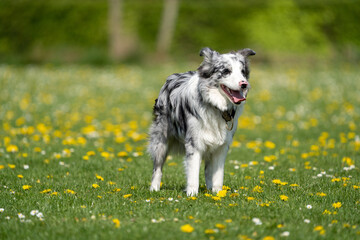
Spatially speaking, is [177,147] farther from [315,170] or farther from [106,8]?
Answer: [106,8]

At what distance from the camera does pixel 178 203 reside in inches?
204

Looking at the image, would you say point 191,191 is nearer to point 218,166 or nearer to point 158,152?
point 218,166

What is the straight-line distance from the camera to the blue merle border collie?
5.27 metres

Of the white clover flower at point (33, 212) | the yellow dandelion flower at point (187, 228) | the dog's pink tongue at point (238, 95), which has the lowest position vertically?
the white clover flower at point (33, 212)

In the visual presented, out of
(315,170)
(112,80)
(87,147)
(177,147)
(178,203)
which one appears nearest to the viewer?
(178,203)

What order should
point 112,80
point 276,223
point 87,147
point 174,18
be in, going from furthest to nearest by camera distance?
point 174,18 < point 112,80 < point 87,147 < point 276,223

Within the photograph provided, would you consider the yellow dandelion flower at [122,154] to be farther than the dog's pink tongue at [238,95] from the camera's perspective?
Yes

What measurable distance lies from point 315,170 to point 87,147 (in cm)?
407

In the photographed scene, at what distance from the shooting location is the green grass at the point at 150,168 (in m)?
4.46

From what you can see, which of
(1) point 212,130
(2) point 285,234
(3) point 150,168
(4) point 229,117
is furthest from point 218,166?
(3) point 150,168

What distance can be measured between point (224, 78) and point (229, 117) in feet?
1.58

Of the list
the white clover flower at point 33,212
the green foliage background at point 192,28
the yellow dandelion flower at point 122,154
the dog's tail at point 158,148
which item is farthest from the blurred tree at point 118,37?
the white clover flower at point 33,212

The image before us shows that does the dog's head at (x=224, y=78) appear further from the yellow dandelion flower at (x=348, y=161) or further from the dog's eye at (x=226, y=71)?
the yellow dandelion flower at (x=348, y=161)

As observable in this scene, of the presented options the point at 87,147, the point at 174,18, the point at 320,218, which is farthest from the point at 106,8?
the point at 320,218
